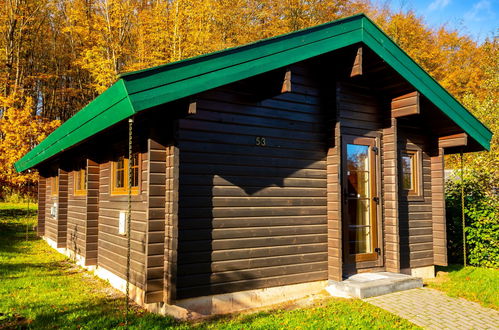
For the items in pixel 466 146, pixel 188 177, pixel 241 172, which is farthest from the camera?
pixel 466 146

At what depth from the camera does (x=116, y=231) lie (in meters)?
6.01

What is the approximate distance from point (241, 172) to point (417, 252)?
3952mm

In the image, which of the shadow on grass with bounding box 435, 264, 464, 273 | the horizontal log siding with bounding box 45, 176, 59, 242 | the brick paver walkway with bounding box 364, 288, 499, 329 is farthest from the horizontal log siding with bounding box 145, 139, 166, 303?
the horizontal log siding with bounding box 45, 176, 59, 242

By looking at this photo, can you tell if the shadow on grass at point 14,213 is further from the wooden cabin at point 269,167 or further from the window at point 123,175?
the window at point 123,175

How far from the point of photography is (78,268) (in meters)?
7.82

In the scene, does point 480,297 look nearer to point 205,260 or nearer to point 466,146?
point 466,146

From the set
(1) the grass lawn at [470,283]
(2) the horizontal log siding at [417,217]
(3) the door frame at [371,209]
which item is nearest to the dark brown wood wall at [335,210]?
(3) the door frame at [371,209]

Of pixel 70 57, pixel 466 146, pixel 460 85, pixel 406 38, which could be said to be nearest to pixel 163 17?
pixel 70 57

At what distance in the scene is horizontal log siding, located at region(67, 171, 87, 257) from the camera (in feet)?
26.1

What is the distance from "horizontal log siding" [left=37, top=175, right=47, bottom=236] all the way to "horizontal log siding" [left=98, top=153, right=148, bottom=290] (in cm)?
703

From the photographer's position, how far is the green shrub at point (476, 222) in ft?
25.6

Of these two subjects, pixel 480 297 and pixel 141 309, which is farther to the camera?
pixel 480 297

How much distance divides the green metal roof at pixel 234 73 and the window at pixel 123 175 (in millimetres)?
755

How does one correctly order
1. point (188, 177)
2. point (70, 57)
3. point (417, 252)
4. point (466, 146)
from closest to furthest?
1. point (188, 177)
2. point (417, 252)
3. point (466, 146)
4. point (70, 57)
